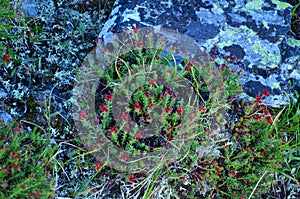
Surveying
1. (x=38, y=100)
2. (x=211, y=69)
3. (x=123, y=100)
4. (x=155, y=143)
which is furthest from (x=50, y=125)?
(x=211, y=69)

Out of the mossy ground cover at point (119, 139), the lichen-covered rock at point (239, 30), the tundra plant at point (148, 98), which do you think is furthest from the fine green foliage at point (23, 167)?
the lichen-covered rock at point (239, 30)

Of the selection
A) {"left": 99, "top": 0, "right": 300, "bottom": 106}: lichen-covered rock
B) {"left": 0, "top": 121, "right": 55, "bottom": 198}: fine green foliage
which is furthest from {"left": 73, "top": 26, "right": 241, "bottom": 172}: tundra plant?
{"left": 0, "top": 121, "right": 55, "bottom": 198}: fine green foliage

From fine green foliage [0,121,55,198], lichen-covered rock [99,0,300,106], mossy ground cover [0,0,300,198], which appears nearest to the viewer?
fine green foliage [0,121,55,198]

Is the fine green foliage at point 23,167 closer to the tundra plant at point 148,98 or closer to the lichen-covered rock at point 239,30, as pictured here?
the tundra plant at point 148,98

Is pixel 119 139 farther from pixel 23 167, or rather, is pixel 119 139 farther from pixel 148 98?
pixel 23 167

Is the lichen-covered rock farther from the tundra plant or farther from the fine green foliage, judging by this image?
the fine green foliage
